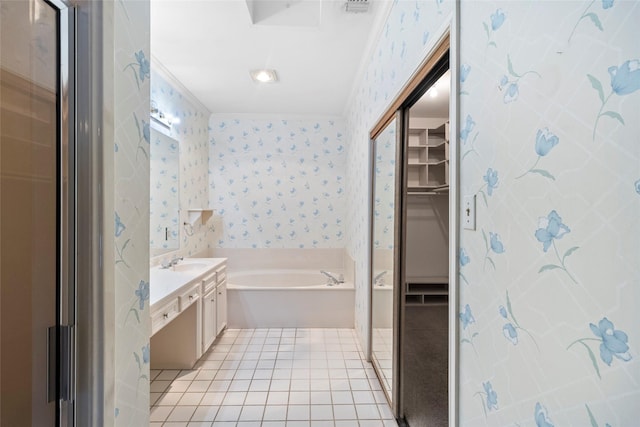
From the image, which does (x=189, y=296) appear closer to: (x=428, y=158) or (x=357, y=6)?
(x=428, y=158)

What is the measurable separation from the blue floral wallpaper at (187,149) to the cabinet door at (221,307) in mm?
579

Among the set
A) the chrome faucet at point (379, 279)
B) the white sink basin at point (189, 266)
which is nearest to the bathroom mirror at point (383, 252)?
the chrome faucet at point (379, 279)

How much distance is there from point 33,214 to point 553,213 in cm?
112

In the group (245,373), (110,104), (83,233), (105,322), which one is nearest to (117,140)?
(110,104)

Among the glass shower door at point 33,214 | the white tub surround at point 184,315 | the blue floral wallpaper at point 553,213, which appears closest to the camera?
the blue floral wallpaper at point 553,213

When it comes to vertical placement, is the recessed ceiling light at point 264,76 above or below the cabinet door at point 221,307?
above

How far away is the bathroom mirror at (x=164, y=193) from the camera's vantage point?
9.64ft

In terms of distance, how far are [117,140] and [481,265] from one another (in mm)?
1079

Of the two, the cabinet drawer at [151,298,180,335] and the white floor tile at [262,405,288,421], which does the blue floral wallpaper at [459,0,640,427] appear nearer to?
the white floor tile at [262,405,288,421]

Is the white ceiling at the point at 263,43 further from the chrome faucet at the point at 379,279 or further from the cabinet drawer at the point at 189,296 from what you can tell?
the cabinet drawer at the point at 189,296

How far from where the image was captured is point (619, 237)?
52 cm

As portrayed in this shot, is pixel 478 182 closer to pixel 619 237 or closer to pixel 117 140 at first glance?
pixel 619 237

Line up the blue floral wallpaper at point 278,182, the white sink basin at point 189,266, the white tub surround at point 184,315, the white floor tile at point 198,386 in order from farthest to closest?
the blue floral wallpaper at point 278,182, the white sink basin at point 189,266, the white floor tile at point 198,386, the white tub surround at point 184,315

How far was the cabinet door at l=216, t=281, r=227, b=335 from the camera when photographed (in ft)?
10.4
